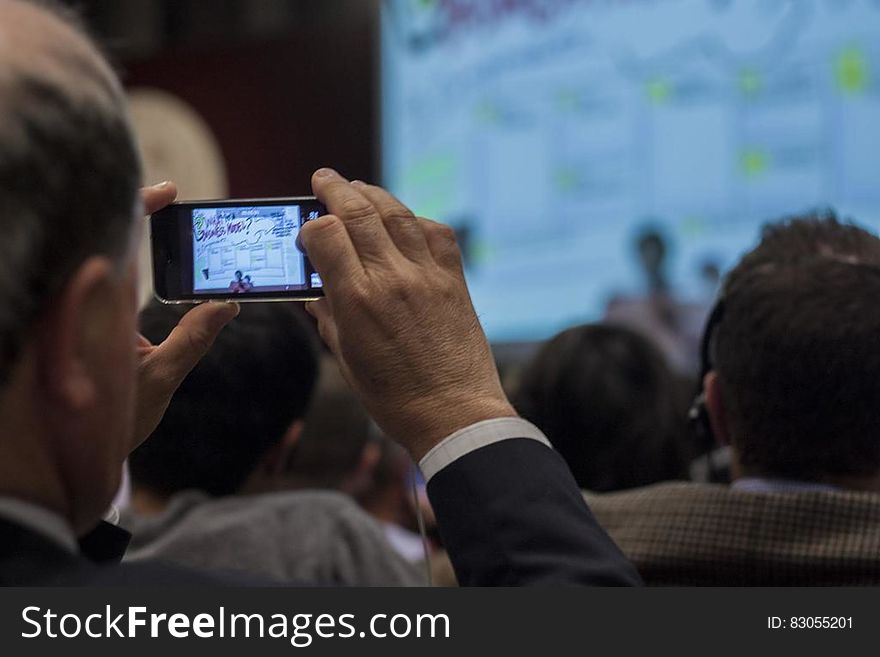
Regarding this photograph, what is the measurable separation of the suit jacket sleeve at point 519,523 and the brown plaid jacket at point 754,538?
38cm

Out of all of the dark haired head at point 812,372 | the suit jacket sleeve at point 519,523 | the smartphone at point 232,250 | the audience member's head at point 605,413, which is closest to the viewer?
the suit jacket sleeve at point 519,523

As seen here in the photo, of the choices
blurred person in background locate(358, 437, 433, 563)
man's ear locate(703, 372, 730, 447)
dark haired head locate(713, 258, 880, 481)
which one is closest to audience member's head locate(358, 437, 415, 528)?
blurred person in background locate(358, 437, 433, 563)

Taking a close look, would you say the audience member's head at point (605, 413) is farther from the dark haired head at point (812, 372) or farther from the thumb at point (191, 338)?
the thumb at point (191, 338)

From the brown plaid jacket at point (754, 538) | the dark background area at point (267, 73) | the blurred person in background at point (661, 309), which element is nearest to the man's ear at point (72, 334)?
the brown plaid jacket at point (754, 538)

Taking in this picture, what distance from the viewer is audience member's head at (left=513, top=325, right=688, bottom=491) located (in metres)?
1.70

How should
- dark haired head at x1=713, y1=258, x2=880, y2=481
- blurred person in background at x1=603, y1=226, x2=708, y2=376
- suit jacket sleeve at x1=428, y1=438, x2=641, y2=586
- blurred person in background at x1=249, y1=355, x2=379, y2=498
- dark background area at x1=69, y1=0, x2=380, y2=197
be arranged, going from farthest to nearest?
dark background area at x1=69, y1=0, x2=380, y2=197, blurred person in background at x1=603, y1=226, x2=708, y2=376, blurred person in background at x1=249, y1=355, x2=379, y2=498, dark haired head at x1=713, y1=258, x2=880, y2=481, suit jacket sleeve at x1=428, y1=438, x2=641, y2=586

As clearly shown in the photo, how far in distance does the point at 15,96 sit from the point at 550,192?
11.5ft

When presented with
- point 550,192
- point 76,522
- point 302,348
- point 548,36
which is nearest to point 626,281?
point 550,192

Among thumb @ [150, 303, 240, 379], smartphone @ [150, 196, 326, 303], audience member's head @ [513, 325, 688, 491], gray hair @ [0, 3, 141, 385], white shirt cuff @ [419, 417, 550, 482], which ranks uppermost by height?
gray hair @ [0, 3, 141, 385]

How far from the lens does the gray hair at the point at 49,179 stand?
620mm

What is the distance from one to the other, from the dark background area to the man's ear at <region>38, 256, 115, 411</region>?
3990 mm

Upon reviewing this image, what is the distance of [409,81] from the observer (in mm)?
4461

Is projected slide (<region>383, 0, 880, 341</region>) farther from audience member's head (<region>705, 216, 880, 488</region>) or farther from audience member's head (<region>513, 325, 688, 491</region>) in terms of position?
audience member's head (<region>705, 216, 880, 488</region>)

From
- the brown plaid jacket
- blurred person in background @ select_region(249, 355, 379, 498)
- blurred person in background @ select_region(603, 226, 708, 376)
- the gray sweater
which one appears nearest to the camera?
the brown plaid jacket
